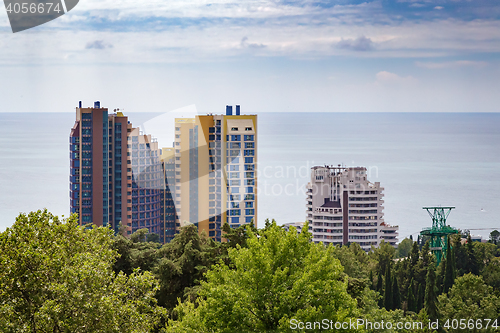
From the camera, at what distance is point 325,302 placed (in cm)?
556

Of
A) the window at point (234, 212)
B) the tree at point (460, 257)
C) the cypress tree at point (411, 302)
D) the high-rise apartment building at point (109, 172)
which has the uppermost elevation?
the high-rise apartment building at point (109, 172)

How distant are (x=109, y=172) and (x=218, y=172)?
13.7 feet

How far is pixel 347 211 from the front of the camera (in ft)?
96.9

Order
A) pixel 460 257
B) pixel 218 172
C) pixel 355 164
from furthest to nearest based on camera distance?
pixel 355 164 < pixel 218 172 < pixel 460 257

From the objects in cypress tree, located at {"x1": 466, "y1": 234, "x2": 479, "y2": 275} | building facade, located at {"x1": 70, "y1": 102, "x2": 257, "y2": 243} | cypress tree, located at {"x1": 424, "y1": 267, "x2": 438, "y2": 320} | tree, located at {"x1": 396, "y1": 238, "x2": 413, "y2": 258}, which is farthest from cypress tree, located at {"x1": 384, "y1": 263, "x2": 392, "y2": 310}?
tree, located at {"x1": 396, "y1": 238, "x2": 413, "y2": 258}

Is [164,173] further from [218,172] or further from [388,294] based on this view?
[388,294]

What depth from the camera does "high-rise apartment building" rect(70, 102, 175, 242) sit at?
21016 millimetres

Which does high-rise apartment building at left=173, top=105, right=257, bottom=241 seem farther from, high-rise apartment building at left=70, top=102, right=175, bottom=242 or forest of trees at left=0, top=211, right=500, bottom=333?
forest of trees at left=0, top=211, right=500, bottom=333

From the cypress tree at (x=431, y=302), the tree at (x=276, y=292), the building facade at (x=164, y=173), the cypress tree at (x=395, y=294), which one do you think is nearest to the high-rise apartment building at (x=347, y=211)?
the building facade at (x=164, y=173)

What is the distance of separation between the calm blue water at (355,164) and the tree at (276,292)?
18463 millimetres

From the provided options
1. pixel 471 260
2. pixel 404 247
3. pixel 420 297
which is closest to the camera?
pixel 420 297

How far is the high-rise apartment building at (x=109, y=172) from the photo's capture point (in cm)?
2102

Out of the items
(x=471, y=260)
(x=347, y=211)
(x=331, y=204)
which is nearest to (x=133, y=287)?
(x=471, y=260)

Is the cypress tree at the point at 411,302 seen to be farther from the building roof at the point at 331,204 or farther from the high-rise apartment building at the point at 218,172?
the building roof at the point at 331,204
